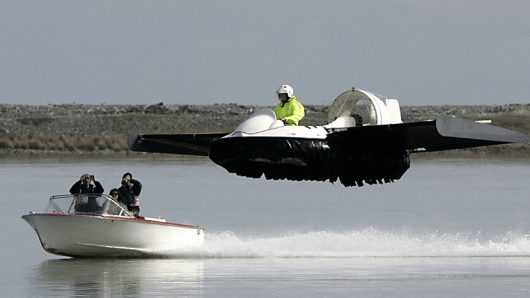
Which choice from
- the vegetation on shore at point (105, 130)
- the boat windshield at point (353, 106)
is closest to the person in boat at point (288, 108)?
the boat windshield at point (353, 106)

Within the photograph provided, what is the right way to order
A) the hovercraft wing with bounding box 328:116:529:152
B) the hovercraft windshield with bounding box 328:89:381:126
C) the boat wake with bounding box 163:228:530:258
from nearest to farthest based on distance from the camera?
1. the hovercraft wing with bounding box 328:116:529:152
2. the boat wake with bounding box 163:228:530:258
3. the hovercraft windshield with bounding box 328:89:381:126

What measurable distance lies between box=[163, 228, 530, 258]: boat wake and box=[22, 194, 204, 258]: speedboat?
926 mm

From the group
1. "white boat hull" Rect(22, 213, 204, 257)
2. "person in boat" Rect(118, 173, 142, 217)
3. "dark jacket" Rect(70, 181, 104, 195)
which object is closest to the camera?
"white boat hull" Rect(22, 213, 204, 257)

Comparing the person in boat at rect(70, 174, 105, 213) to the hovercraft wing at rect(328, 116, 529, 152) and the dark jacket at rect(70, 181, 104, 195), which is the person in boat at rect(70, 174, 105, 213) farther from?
the hovercraft wing at rect(328, 116, 529, 152)

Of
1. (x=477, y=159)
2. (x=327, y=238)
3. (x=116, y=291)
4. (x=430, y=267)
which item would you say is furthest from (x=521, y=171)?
(x=116, y=291)

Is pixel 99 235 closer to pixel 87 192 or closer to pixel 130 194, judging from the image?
pixel 87 192

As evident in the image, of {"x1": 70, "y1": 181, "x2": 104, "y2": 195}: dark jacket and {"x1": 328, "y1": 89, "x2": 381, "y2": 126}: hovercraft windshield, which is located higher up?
{"x1": 328, "y1": 89, "x2": 381, "y2": 126}: hovercraft windshield

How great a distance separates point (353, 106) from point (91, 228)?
584cm

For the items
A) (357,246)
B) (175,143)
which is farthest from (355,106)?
(175,143)

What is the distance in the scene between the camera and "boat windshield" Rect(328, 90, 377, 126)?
99.9 ft

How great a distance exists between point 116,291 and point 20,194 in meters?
20.1

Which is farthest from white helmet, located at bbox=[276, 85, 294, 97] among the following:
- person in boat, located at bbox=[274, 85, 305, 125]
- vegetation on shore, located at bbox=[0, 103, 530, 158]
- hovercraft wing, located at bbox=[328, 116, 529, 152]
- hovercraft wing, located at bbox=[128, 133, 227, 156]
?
vegetation on shore, located at bbox=[0, 103, 530, 158]

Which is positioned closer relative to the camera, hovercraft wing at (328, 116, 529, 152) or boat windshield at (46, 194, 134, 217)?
boat windshield at (46, 194, 134, 217)

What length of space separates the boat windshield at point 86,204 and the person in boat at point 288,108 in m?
3.48
